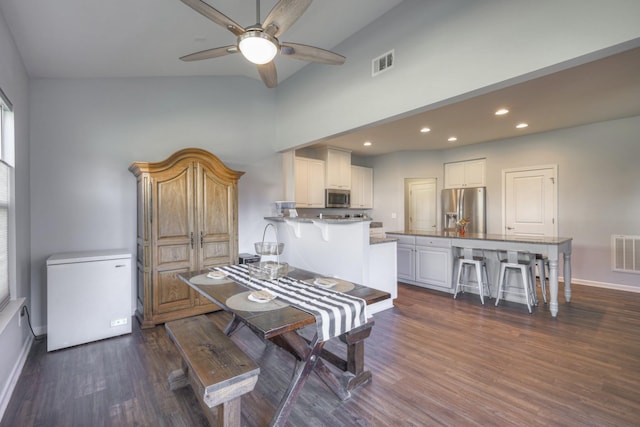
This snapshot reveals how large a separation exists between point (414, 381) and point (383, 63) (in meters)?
2.97

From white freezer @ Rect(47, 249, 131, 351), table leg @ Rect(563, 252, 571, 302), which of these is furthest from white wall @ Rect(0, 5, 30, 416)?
table leg @ Rect(563, 252, 571, 302)

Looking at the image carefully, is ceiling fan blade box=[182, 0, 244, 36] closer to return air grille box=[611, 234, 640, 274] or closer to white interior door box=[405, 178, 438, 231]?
white interior door box=[405, 178, 438, 231]

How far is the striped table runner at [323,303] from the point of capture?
1574mm

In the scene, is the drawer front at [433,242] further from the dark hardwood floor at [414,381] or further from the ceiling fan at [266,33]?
the ceiling fan at [266,33]

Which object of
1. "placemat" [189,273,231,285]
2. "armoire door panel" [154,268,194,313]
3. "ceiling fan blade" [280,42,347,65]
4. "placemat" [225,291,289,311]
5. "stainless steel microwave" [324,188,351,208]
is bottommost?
"armoire door panel" [154,268,194,313]

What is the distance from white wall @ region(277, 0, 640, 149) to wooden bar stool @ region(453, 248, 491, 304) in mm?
2472

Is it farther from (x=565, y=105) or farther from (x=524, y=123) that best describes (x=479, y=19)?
(x=524, y=123)

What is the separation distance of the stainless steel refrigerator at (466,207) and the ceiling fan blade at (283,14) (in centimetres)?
558

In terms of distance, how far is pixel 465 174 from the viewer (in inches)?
253

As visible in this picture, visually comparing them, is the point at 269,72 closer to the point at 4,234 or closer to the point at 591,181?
the point at 4,234

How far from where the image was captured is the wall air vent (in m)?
2.99

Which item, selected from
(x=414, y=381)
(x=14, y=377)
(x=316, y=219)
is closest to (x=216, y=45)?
(x=316, y=219)

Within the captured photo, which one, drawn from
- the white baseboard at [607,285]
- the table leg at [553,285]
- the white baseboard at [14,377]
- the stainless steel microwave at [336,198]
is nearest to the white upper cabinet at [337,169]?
the stainless steel microwave at [336,198]

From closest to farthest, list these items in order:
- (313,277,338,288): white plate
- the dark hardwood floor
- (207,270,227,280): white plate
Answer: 1. the dark hardwood floor
2. (313,277,338,288): white plate
3. (207,270,227,280): white plate
